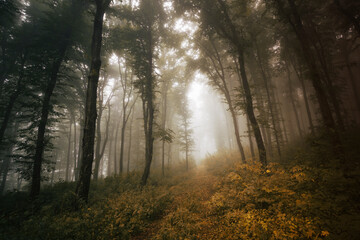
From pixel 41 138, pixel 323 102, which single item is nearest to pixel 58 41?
pixel 41 138

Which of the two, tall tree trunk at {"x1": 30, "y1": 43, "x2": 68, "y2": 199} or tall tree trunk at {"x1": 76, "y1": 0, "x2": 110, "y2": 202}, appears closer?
tall tree trunk at {"x1": 76, "y1": 0, "x2": 110, "y2": 202}

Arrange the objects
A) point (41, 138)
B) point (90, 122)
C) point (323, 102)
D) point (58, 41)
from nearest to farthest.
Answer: point (323, 102) → point (90, 122) → point (41, 138) → point (58, 41)

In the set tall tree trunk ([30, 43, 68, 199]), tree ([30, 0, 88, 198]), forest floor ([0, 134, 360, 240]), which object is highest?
tree ([30, 0, 88, 198])

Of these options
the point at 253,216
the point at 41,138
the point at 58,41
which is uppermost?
the point at 58,41

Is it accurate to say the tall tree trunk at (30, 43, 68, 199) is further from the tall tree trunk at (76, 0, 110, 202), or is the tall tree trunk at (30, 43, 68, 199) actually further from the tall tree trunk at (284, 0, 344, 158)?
the tall tree trunk at (284, 0, 344, 158)

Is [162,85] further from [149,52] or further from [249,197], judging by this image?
[249,197]

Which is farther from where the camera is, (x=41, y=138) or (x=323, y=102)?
(x=41, y=138)

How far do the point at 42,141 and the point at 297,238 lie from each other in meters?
14.4

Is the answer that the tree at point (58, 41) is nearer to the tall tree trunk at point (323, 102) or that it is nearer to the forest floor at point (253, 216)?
the forest floor at point (253, 216)

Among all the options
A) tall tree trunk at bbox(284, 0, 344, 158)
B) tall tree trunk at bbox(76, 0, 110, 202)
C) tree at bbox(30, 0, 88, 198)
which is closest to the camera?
tall tree trunk at bbox(284, 0, 344, 158)

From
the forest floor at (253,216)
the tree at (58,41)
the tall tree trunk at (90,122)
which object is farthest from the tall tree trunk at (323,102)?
the tree at (58,41)

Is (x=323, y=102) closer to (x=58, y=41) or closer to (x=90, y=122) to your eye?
(x=90, y=122)

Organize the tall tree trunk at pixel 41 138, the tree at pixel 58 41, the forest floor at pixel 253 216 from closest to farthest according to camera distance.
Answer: the forest floor at pixel 253 216
the tall tree trunk at pixel 41 138
the tree at pixel 58 41

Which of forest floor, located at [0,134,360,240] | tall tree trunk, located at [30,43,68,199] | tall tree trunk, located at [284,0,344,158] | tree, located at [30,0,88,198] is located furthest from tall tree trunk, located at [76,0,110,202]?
tall tree trunk, located at [284,0,344,158]
